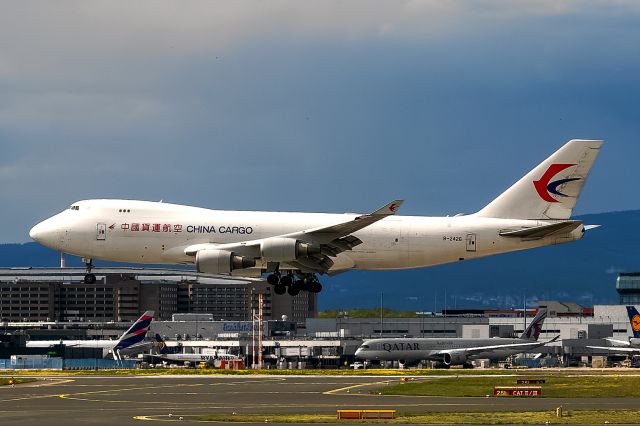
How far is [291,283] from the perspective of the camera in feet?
278

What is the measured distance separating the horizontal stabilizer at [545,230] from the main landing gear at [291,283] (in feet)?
42.8

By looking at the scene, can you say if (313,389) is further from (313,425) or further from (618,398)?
(313,425)

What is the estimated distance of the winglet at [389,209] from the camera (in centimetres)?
7756

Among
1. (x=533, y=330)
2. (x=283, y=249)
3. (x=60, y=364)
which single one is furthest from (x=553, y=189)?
(x=533, y=330)

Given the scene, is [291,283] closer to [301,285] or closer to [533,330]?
[301,285]

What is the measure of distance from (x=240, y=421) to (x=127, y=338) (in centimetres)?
10116

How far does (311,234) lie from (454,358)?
75.8m

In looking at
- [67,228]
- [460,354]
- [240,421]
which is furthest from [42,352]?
[240,421]

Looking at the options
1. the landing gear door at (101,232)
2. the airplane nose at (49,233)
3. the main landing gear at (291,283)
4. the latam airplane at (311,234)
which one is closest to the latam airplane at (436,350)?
the main landing gear at (291,283)

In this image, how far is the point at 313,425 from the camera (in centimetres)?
5616

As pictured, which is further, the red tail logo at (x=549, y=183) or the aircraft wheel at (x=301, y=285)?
the red tail logo at (x=549, y=183)

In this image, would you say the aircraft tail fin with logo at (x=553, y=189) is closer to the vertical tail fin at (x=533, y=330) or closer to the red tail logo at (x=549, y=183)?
the red tail logo at (x=549, y=183)

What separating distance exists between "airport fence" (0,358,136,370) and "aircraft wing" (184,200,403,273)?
171 feet

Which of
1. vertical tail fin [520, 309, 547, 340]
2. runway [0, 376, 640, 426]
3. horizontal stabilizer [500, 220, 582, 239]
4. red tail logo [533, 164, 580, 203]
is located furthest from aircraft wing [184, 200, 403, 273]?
vertical tail fin [520, 309, 547, 340]
